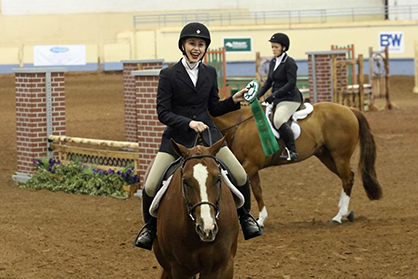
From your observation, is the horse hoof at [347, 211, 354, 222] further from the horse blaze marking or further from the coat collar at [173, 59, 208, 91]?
the horse blaze marking

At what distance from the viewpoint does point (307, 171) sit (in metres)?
13.9

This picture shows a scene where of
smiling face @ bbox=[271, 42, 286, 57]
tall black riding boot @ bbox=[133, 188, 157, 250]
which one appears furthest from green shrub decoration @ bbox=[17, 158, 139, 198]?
tall black riding boot @ bbox=[133, 188, 157, 250]

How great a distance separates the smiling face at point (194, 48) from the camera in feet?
18.0

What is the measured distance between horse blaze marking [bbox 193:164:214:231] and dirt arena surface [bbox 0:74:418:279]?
271 centimetres

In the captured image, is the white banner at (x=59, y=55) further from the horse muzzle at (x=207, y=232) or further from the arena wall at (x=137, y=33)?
the horse muzzle at (x=207, y=232)

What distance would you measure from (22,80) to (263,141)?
5.66 m

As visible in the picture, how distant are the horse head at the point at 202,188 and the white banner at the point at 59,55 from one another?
3431 cm

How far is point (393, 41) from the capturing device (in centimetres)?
3669

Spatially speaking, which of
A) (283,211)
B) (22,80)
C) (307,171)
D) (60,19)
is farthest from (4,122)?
(60,19)

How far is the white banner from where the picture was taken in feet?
125

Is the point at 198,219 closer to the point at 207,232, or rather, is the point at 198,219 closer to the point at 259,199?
the point at 207,232

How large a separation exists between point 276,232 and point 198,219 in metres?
4.83

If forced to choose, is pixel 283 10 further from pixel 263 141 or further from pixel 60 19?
pixel 263 141

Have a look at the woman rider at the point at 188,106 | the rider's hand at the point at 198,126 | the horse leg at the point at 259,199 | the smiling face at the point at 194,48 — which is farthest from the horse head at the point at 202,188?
the horse leg at the point at 259,199
